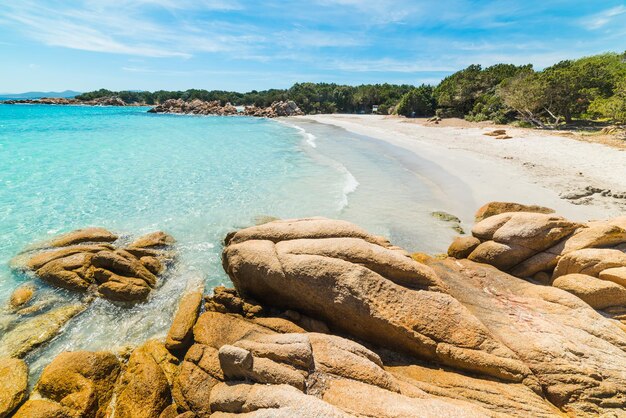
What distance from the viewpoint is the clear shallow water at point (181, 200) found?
9.20 meters

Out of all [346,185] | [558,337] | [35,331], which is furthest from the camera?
[346,185]

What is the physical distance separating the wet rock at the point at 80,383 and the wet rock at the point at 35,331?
2118mm

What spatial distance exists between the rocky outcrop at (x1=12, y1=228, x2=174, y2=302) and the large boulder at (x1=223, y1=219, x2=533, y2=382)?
4.01 meters

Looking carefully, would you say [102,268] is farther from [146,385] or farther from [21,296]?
[146,385]

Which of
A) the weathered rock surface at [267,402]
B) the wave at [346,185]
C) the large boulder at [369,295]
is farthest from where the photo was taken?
the wave at [346,185]

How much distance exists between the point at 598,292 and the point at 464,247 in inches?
138

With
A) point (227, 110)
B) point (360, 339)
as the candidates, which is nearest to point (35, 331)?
Result: point (360, 339)

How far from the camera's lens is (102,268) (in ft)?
32.3

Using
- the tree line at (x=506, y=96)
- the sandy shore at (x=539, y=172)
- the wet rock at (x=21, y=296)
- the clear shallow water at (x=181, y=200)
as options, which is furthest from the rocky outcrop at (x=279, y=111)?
the wet rock at (x=21, y=296)

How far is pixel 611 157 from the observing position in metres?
23.2

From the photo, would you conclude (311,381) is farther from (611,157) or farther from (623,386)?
(611,157)

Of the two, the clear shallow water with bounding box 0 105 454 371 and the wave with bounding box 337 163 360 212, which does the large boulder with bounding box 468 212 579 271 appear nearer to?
the clear shallow water with bounding box 0 105 454 371

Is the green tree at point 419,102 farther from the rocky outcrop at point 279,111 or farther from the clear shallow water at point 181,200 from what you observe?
the clear shallow water at point 181,200

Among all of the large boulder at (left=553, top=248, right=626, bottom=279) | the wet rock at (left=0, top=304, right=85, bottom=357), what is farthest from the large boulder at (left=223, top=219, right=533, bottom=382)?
the wet rock at (left=0, top=304, right=85, bottom=357)
